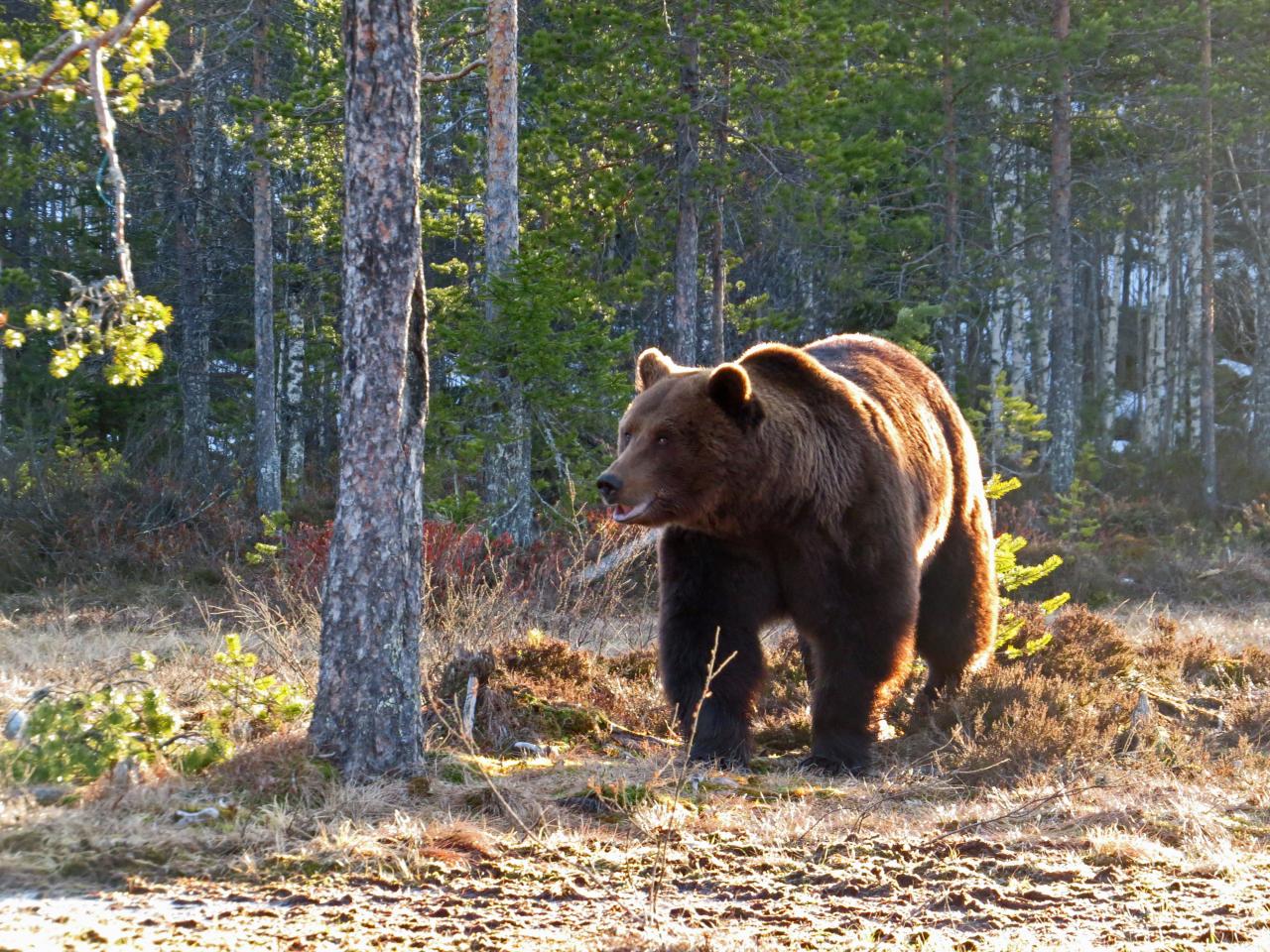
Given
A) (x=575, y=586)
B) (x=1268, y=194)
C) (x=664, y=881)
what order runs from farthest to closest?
(x=1268, y=194)
(x=575, y=586)
(x=664, y=881)

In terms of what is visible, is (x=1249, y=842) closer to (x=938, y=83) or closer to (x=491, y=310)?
(x=491, y=310)

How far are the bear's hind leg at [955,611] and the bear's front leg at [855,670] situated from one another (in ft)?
4.40

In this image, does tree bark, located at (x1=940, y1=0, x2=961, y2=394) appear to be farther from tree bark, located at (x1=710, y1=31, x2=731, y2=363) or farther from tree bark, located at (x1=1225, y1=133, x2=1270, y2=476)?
A: tree bark, located at (x1=1225, y1=133, x2=1270, y2=476)

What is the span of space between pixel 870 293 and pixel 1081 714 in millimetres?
14635

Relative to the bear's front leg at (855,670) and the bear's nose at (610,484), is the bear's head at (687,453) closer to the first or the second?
the bear's nose at (610,484)

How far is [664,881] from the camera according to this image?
4.47 m

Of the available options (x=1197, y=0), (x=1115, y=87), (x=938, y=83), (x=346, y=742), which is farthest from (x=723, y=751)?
(x=1115, y=87)

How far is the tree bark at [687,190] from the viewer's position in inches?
609

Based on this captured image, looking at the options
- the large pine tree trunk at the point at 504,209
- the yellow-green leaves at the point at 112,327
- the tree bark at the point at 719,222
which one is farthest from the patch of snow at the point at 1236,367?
the yellow-green leaves at the point at 112,327

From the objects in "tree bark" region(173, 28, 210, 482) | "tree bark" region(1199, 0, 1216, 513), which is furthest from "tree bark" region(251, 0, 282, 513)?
"tree bark" region(1199, 0, 1216, 513)

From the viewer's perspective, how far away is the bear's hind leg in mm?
7906

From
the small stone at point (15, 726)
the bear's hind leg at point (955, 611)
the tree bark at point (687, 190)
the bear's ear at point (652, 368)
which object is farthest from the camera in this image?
the tree bark at point (687, 190)

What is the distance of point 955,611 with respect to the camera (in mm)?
7941

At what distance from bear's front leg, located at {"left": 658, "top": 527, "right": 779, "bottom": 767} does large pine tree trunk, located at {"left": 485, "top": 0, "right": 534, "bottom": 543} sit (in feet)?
21.4
